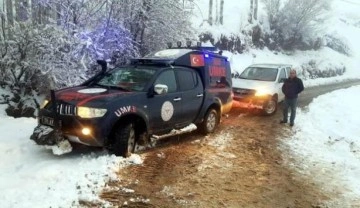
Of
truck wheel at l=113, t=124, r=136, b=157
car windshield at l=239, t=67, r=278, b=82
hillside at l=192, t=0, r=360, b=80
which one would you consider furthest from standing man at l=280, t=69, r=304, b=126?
hillside at l=192, t=0, r=360, b=80

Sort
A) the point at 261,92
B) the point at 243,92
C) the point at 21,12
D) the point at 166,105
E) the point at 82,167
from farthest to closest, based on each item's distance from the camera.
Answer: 1. the point at 21,12
2. the point at 243,92
3. the point at 261,92
4. the point at 166,105
5. the point at 82,167

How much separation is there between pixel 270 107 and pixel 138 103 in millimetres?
7340

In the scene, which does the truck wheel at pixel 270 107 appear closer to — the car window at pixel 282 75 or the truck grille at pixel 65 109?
the car window at pixel 282 75

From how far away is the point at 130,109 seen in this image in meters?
7.68

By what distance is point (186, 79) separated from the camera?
31.2 feet

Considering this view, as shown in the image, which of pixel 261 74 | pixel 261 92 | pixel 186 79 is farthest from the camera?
pixel 261 74

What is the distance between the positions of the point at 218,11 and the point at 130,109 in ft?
76.5

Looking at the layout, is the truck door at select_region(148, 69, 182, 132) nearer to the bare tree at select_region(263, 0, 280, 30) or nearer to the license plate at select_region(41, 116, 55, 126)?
the license plate at select_region(41, 116, 55, 126)

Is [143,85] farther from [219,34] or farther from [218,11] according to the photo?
[218,11]

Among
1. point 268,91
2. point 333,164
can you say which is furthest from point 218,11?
point 333,164

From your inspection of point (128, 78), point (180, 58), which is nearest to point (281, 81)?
point (180, 58)

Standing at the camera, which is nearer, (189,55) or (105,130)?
(105,130)

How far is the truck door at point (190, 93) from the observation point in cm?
928

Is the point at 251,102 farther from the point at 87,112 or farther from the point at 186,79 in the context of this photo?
the point at 87,112
